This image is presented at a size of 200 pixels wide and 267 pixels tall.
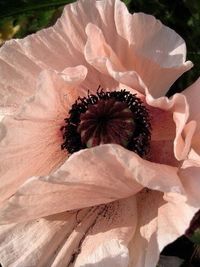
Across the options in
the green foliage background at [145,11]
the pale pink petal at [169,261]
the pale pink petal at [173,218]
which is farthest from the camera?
the green foliage background at [145,11]

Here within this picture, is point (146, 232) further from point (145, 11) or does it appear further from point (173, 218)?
point (145, 11)

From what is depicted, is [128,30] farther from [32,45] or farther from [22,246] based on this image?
[22,246]

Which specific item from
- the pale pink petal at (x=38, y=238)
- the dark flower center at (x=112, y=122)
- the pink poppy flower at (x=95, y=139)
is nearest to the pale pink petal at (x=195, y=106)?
the pink poppy flower at (x=95, y=139)

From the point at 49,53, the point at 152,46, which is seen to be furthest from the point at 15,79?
the point at 152,46

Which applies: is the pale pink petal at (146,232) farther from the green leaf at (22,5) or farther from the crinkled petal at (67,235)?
the green leaf at (22,5)

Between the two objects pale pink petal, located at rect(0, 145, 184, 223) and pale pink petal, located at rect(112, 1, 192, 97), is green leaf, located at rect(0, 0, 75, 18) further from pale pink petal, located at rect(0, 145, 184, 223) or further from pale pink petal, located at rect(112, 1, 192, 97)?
pale pink petal, located at rect(0, 145, 184, 223)

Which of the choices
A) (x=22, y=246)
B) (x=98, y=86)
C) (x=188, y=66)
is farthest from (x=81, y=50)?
(x=22, y=246)

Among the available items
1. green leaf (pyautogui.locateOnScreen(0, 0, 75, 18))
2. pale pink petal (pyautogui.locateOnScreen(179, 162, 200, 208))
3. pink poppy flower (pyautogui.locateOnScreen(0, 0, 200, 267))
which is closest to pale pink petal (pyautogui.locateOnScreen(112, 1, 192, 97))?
pink poppy flower (pyautogui.locateOnScreen(0, 0, 200, 267))
